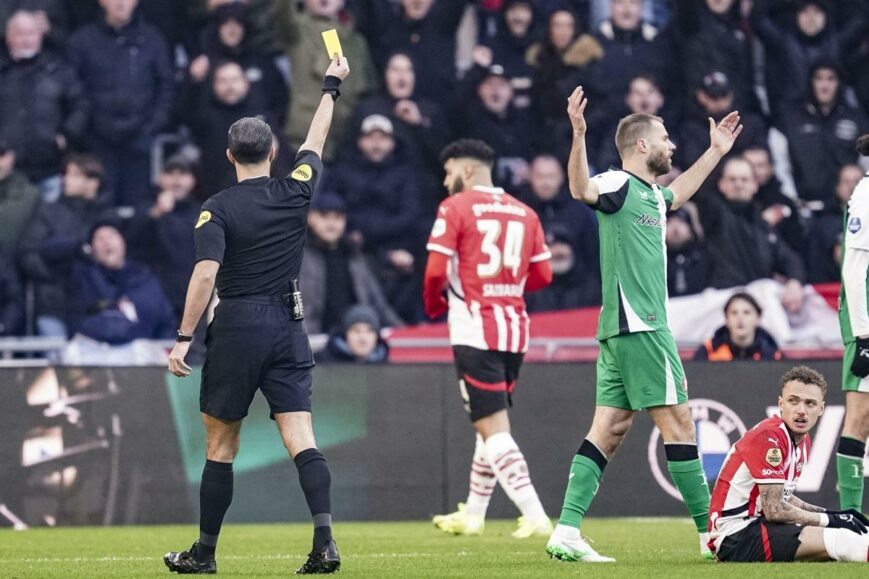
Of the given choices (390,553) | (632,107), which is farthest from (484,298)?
(632,107)

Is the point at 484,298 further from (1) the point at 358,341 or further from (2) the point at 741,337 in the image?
(2) the point at 741,337

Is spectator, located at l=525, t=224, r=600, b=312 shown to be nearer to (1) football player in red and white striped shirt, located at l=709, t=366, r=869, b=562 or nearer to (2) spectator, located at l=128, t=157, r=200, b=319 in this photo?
(2) spectator, located at l=128, t=157, r=200, b=319

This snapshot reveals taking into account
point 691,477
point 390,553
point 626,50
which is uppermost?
point 626,50

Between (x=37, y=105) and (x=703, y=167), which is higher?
(x=37, y=105)

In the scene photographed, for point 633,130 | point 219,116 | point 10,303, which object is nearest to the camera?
point 633,130

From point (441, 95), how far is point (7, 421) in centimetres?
578

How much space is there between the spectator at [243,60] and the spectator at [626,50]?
3.15 m

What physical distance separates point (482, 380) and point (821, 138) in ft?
20.7

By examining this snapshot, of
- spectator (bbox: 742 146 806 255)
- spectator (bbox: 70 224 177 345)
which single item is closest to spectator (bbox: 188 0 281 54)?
spectator (bbox: 70 224 177 345)

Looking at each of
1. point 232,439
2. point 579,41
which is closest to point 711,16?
point 579,41

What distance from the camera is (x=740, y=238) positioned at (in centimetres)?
1474

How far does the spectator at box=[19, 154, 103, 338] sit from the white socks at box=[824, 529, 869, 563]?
27.4ft

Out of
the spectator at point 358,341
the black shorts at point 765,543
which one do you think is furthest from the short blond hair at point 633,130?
the spectator at point 358,341

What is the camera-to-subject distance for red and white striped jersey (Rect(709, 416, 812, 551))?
7.83 m
